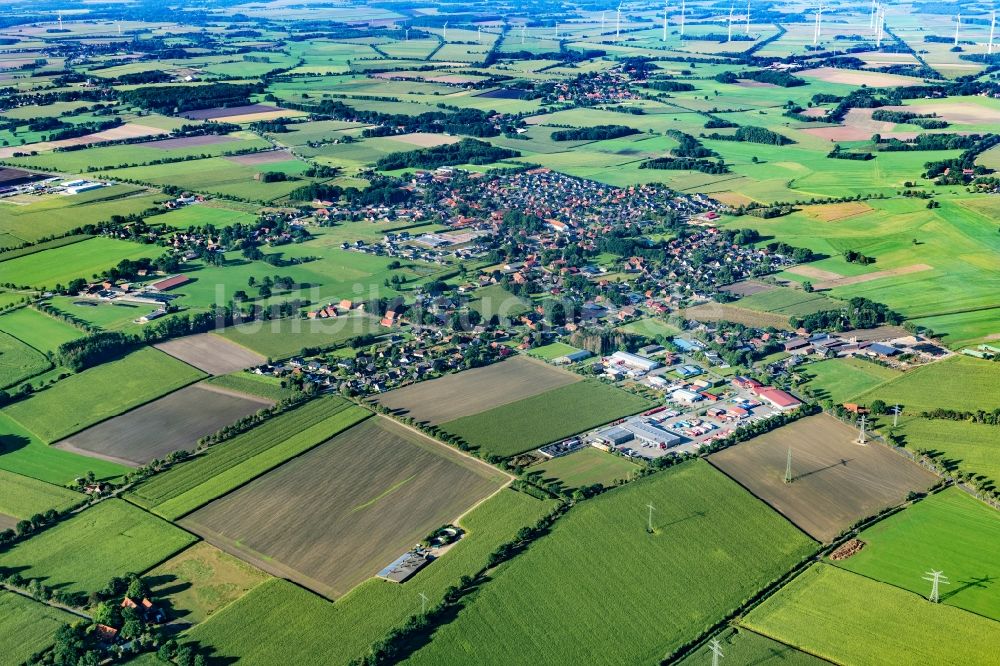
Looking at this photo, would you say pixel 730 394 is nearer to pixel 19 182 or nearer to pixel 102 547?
pixel 102 547

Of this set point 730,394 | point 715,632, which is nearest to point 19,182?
point 730,394

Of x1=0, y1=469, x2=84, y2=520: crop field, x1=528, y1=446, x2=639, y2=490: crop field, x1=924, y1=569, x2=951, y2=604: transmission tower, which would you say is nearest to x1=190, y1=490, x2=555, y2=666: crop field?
x1=528, y1=446, x2=639, y2=490: crop field

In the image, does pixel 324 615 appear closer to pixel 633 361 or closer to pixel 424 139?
pixel 633 361

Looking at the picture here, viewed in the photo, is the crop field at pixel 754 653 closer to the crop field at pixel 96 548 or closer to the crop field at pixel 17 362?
the crop field at pixel 96 548

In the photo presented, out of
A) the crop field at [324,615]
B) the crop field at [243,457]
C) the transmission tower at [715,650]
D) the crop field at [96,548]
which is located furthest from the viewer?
the crop field at [243,457]

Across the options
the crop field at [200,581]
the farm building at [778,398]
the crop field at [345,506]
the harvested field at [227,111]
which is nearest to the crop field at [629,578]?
the crop field at [345,506]

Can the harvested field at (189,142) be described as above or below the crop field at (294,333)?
above

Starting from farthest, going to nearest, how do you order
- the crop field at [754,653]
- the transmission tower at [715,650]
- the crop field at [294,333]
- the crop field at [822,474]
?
1. the crop field at [294,333]
2. the crop field at [822,474]
3. the crop field at [754,653]
4. the transmission tower at [715,650]
